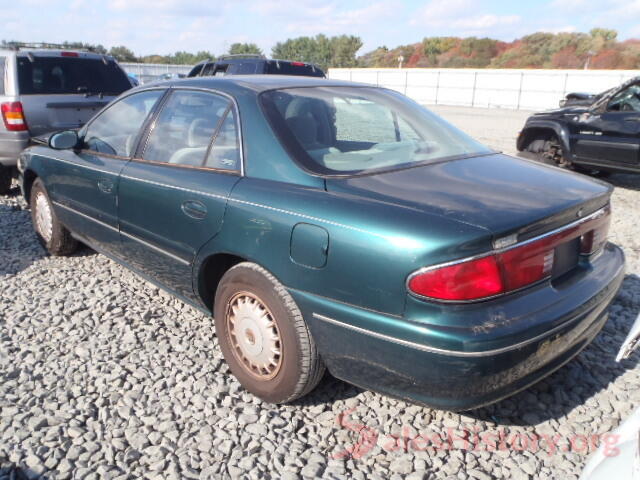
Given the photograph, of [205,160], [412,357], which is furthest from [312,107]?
[412,357]

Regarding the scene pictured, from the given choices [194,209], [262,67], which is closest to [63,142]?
[194,209]

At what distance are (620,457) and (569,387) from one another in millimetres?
1560

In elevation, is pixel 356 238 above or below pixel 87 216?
above

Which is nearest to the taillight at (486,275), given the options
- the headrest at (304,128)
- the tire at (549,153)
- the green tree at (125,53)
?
the headrest at (304,128)

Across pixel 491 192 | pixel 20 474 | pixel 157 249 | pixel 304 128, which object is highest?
pixel 304 128

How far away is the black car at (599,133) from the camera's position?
6.87 metres

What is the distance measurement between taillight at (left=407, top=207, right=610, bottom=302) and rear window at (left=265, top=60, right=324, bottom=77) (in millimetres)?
8698

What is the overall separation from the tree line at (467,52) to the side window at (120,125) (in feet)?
146

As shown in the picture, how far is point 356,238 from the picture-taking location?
6.85ft

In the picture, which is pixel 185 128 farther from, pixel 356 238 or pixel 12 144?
pixel 12 144

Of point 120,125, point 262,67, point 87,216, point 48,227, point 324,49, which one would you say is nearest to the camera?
point 120,125

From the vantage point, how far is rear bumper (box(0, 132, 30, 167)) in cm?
611

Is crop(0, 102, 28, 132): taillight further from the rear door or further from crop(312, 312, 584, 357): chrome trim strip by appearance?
crop(312, 312, 584, 357): chrome trim strip

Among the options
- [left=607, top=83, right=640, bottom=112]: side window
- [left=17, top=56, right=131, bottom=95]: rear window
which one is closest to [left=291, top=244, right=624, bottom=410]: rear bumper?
[left=17, top=56, right=131, bottom=95]: rear window
